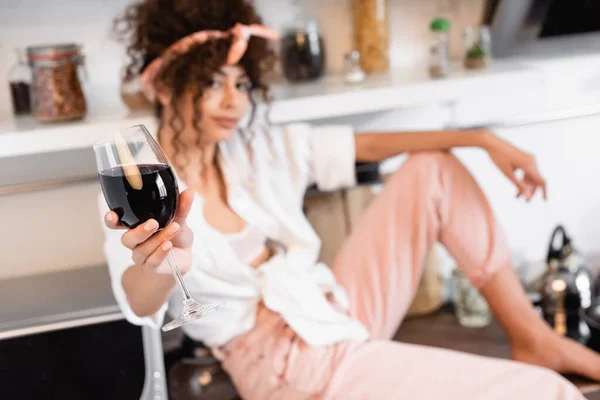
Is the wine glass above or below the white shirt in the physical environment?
above

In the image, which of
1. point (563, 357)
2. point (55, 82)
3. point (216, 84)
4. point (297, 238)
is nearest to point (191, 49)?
point (216, 84)

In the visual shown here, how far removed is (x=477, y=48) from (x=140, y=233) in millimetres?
1111

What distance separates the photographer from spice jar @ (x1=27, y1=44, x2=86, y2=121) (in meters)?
1.35

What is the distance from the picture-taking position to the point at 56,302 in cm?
126

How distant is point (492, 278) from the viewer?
54.6 inches

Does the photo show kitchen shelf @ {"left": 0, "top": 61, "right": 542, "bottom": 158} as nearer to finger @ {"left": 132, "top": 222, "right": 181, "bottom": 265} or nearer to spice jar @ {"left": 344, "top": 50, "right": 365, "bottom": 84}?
spice jar @ {"left": 344, "top": 50, "right": 365, "bottom": 84}

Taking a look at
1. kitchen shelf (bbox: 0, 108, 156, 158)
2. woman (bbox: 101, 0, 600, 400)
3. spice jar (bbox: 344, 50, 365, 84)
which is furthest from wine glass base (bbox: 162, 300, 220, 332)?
spice jar (bbox: 344, 50, 365, 84)

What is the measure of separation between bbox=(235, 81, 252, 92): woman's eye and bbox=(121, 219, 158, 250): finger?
0.58 metres

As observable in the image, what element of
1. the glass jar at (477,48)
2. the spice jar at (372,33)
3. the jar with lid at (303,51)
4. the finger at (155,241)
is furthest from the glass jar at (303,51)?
the finger at (155,241)

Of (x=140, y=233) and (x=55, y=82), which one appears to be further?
(x=55, y=82)

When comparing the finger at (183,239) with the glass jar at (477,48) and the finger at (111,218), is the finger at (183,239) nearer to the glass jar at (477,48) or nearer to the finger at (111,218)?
the finger at (111,218)

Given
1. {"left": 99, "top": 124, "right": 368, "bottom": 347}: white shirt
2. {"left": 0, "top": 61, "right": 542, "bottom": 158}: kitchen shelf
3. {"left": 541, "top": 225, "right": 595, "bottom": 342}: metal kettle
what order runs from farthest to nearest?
{"left": 541, "top": 225, "right": 595, "bottom": 342}: metal kettle → {"left": 0, "top": 61, "right": 542, "bottom": 158}: kitchen shelf → {"left": 99, "top": 124, "right": 368, "bottom": 347}: white shirt

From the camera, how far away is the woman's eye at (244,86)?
1.34 metres

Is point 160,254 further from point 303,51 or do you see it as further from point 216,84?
point 303,51
